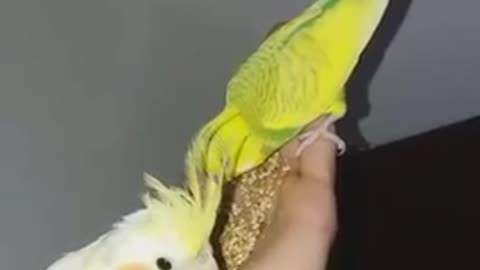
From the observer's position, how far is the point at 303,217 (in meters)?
0.97

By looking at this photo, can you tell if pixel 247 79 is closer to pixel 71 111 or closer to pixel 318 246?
pixel 318 246

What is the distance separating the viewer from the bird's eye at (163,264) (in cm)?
83

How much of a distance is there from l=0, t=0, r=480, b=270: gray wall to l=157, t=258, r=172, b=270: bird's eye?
53 centimetres

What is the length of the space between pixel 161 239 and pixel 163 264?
15mm

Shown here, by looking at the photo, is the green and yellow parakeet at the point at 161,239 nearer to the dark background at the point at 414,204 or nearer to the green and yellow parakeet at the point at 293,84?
the green and yellow parakeet at the point at 293,84

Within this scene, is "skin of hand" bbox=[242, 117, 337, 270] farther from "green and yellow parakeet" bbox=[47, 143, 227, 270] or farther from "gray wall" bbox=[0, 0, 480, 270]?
"gray wall" bbox=[0, 0, 480, 270]

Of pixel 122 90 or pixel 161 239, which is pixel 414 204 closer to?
pixel 122 90

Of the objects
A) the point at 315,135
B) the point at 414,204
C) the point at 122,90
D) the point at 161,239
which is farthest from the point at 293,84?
the point at 122,90

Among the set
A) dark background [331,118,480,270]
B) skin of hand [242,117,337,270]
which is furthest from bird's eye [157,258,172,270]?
dark background [331,118,480,270]

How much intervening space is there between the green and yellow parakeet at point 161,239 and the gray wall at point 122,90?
485mm

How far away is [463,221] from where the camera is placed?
1.21 meters

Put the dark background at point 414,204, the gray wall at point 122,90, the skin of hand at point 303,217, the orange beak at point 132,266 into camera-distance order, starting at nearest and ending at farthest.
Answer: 1. the orange beak at point 132,266
2. the skin of hand at point 303,217
3. the dark background at point 414,204
4. the gray wall at point 122,90

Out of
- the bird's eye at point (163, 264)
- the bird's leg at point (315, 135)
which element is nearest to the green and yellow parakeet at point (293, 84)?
the bird's leg at point (315, 135)

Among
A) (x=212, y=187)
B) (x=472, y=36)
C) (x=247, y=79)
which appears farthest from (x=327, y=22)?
(x=472, y=36)
